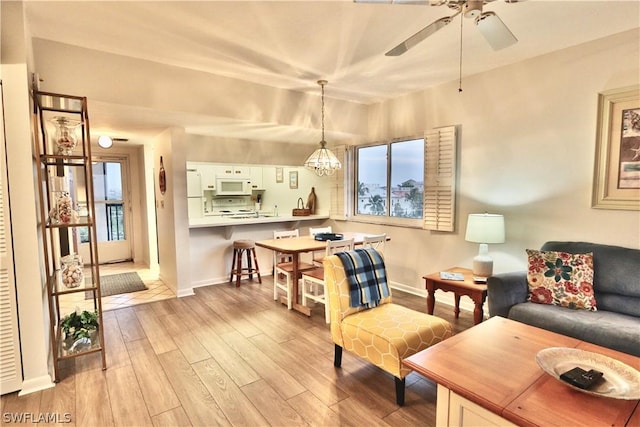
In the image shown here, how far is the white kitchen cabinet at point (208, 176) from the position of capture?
5266 millimetres

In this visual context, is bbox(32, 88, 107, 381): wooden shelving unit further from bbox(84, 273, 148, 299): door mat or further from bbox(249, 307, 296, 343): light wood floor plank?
bbox(84, 273, 148, 299): door mat

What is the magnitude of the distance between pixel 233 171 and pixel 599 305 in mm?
4916

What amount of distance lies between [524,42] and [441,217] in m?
1.94

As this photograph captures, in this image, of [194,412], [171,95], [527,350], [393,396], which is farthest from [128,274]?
[527,350]

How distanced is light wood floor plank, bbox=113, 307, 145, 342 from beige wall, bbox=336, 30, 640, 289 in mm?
3373

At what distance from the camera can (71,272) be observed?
2500 millimetres

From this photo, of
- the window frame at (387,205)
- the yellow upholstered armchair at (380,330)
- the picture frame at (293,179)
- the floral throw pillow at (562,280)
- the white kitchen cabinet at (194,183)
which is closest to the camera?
the yellow upholstered armchair at (380,330)

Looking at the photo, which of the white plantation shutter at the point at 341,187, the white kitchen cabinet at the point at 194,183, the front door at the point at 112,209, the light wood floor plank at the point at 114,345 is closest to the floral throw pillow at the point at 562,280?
the white plantation shutter at the point at 341,187

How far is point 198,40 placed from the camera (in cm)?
271

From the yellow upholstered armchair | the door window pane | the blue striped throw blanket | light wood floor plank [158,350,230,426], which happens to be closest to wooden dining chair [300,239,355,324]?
the blue striped throw blanket

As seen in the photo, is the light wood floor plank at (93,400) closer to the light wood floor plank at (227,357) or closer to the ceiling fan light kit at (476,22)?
the light wood floor plank at (227,357)

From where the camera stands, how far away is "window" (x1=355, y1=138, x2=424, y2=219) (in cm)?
441

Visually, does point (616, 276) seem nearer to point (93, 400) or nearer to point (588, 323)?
point (588, 323)

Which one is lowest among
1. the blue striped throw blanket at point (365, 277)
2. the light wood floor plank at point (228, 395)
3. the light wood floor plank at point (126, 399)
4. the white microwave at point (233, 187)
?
the light wood floor plank at point (228, 395)
